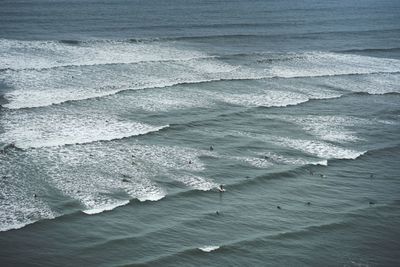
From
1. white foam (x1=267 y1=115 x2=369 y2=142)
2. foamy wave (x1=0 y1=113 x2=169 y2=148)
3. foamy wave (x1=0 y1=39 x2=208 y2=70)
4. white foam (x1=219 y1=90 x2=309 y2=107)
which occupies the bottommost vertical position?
white foam (x1=267 y1=115 x2=369 y2=142)

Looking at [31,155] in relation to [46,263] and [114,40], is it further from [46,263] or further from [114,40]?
[114,40]

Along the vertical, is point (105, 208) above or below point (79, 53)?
below

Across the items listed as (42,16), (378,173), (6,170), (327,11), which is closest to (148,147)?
(6,170)

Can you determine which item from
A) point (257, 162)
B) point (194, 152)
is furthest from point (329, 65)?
point (194, 152)

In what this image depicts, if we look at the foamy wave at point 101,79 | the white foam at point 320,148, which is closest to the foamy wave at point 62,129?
the foamy wave at point 101,79

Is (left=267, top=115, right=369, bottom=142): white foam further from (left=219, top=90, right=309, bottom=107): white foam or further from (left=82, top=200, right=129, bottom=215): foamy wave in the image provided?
(left=82, top=200, right=129, bottom=215): foamy wave

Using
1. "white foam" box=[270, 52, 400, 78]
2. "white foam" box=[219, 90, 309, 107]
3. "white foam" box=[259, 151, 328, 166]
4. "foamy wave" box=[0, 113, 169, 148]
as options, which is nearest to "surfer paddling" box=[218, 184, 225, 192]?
"white foam" box=[259, 151, 328, 166]

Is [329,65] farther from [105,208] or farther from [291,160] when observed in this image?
[105,208]

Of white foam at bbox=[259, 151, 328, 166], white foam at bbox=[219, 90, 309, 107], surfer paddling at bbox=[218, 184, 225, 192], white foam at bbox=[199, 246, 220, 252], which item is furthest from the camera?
white foam at bbox=[219, 90, 309, 107]
